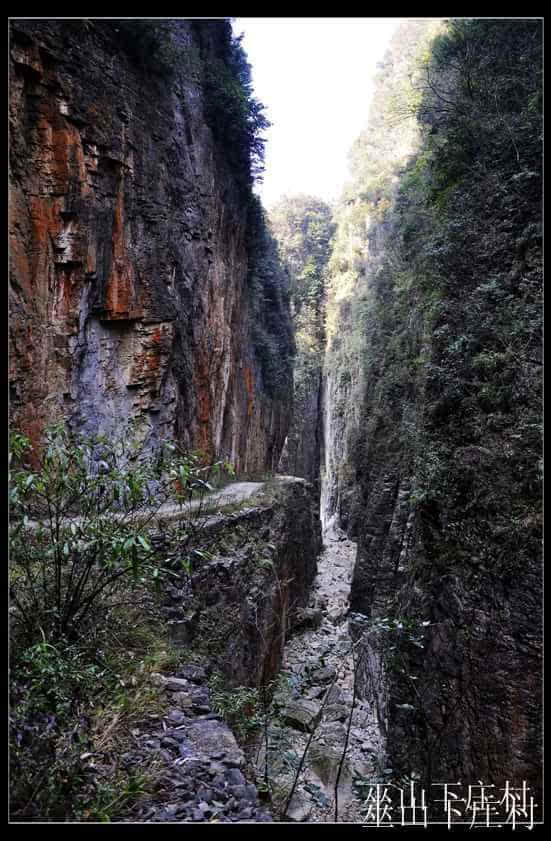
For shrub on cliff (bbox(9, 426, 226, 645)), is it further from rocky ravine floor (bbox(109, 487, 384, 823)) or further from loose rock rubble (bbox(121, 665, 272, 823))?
rocky ravine floor (bbox(109, 487, 384, 823))

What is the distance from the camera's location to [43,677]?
9.70ft

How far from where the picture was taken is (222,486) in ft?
43.2

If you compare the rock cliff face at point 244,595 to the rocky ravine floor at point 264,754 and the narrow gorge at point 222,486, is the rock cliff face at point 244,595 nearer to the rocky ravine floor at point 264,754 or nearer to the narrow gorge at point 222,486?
the narrow gorge at point 222,486

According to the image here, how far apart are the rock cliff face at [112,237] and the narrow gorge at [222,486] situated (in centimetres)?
6

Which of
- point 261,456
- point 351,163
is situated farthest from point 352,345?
point 351,163

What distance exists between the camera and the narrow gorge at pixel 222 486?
355 centimetres

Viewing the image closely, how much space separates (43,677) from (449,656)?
223 inches

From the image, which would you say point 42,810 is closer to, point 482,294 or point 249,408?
point 482,294

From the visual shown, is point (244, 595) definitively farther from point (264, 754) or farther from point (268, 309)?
point (268, 309)

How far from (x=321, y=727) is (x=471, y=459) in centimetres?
612

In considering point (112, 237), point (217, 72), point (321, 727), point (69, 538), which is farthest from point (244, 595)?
point (217, 72)

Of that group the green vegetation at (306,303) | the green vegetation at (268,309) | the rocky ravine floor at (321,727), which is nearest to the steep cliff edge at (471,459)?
the rocky ravine floor at (321,727)

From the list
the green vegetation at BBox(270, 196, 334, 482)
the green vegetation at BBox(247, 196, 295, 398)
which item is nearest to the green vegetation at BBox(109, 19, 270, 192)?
the green vegetation at BBox(247, 196, 295, 398)

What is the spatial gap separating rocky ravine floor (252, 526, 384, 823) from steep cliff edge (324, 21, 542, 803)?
2.29 feet
